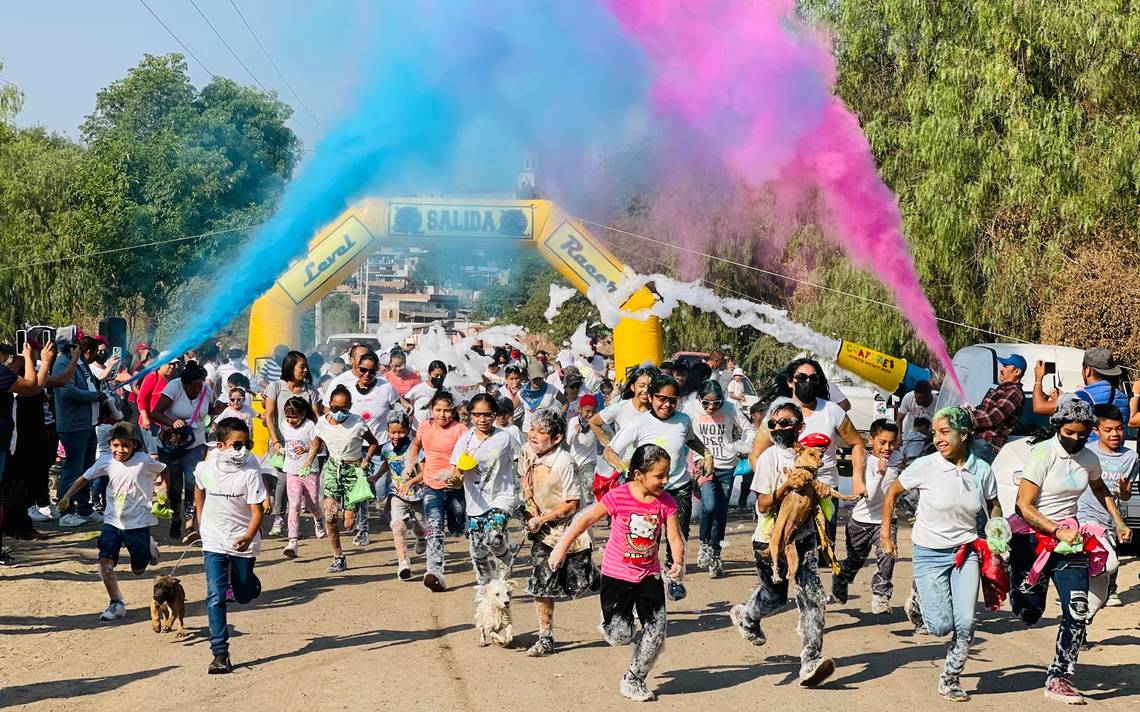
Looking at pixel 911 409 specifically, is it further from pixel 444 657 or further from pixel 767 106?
pixel 444 657

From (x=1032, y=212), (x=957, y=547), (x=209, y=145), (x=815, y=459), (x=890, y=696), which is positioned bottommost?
(x=890, y=696)

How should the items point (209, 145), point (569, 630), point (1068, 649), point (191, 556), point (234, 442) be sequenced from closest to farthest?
point (1068, 649) → point (234, 442) → point (569, 630) → point (191, 556) → point (209, 145)

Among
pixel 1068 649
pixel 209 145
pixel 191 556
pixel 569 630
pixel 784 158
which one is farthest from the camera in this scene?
pixel 209 145

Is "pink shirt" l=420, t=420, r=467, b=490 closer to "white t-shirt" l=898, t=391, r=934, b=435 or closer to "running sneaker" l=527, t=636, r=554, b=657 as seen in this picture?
"running sneaker" l=527, t=636, r=554, b=657

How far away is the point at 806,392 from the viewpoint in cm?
945

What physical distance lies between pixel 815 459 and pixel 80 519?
900cm

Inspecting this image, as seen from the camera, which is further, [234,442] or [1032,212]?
[1032,212]

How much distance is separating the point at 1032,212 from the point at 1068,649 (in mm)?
14102

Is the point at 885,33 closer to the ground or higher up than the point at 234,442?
higher up

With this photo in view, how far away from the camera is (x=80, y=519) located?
552 inches

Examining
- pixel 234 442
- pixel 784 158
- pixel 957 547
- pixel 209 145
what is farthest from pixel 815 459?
pixel 209 145

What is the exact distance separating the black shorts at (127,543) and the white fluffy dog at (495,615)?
257 centimetres

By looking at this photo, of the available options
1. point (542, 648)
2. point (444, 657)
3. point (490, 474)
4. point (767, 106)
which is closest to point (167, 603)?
point (444, 657)

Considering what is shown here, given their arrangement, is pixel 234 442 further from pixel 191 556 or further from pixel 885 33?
pixel 885 33
